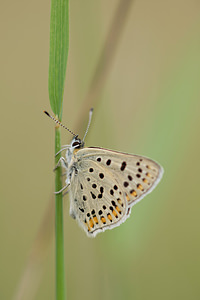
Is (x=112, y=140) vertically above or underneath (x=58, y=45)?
above

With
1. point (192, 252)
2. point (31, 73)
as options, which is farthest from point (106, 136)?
point (31, 73)

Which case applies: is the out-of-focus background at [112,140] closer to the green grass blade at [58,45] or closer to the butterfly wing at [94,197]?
the butterfly wing at [94,197]

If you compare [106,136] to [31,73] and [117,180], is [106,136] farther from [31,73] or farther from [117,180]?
[31,73]

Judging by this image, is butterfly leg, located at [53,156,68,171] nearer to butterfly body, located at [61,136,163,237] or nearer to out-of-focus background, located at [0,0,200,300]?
butterfly body, located at [61,136,163,237]

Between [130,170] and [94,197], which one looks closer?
[130,170]

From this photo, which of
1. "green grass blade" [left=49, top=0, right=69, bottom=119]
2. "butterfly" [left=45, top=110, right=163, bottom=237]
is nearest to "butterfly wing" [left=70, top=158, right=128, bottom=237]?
"butterfly" [left=45, top=110, right=163, bottom=237]

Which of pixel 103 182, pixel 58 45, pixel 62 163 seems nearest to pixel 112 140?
pixel 103 182

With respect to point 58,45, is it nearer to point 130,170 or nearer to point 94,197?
point 130,170

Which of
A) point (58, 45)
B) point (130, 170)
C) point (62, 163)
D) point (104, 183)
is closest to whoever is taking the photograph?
point (58, 45)

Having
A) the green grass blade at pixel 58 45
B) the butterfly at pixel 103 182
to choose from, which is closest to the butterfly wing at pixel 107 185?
the butterfly at pixel 103 182
